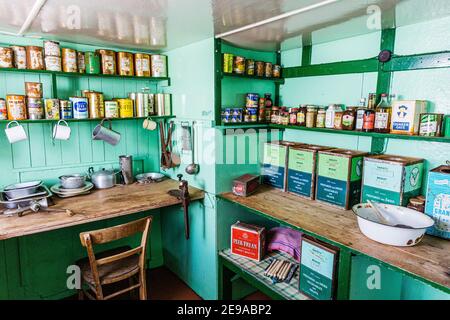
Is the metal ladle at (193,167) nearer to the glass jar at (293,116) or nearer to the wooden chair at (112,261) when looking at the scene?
the wooden chair at (112,261)

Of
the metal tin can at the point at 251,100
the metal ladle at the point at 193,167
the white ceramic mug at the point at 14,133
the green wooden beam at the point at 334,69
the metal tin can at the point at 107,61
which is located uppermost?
the metal tin can at the point at 107,61

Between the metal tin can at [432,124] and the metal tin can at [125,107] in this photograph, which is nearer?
the metal tin can at [432,124]

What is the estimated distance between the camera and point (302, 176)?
2.00 m

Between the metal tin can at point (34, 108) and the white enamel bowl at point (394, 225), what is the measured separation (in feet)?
6.27

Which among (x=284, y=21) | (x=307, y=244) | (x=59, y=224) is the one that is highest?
(x=284, y=21)

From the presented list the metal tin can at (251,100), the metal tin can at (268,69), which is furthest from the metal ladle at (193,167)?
the metal tin can at (268,69)

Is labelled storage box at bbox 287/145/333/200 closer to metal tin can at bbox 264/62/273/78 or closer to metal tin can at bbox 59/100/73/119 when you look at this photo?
metal tin can at bbox 264/62/273/78

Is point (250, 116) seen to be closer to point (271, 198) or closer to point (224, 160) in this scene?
point (224, 160)

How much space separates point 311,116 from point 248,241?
909 mm

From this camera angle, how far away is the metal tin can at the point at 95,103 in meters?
2.09

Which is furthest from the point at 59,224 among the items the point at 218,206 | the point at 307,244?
the point at 307,244

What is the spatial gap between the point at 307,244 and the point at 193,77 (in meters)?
1.33

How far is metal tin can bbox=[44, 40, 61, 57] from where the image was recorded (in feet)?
6.20

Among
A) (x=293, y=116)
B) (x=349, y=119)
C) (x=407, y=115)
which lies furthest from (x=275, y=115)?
(x=407, y=115)
